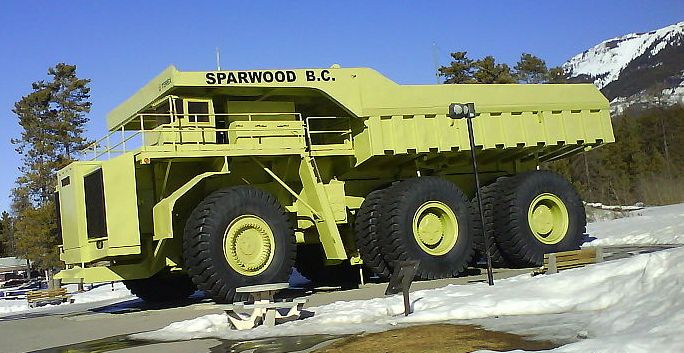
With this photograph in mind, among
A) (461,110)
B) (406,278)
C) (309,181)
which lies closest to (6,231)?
(309,181)

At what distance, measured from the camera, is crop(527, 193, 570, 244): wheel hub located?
63.5 ft

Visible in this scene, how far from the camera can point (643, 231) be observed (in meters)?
25.6

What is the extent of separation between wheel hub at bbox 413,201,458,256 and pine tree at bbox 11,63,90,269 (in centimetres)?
3177

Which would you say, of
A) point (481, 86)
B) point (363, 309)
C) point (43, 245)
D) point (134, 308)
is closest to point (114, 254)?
point (134, 308)

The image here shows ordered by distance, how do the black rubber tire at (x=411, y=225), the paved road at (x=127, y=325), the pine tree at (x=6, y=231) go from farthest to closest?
the pine tree at (x=6, y=231) < the black rubber tire at (x=411, y=225) < the paved road at (x=127, y=325)

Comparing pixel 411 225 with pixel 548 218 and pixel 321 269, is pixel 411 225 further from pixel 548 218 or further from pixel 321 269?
pixel 321 269

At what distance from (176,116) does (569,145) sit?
1017 cm

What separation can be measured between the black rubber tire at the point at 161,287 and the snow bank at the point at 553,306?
6.83 meters

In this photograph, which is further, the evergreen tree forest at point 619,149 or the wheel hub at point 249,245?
the evergreen tree forest at point 619,149

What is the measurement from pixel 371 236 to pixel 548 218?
16.9ft

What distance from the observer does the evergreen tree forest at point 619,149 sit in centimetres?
5741

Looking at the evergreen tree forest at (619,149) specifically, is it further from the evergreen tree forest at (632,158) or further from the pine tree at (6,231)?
the pine tree at (6,231)

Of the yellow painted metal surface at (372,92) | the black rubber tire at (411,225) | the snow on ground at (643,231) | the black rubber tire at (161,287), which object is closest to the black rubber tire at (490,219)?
the black rubber tire at (411,225)

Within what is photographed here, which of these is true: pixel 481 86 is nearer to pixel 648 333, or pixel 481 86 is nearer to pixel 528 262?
pixel 528 262
